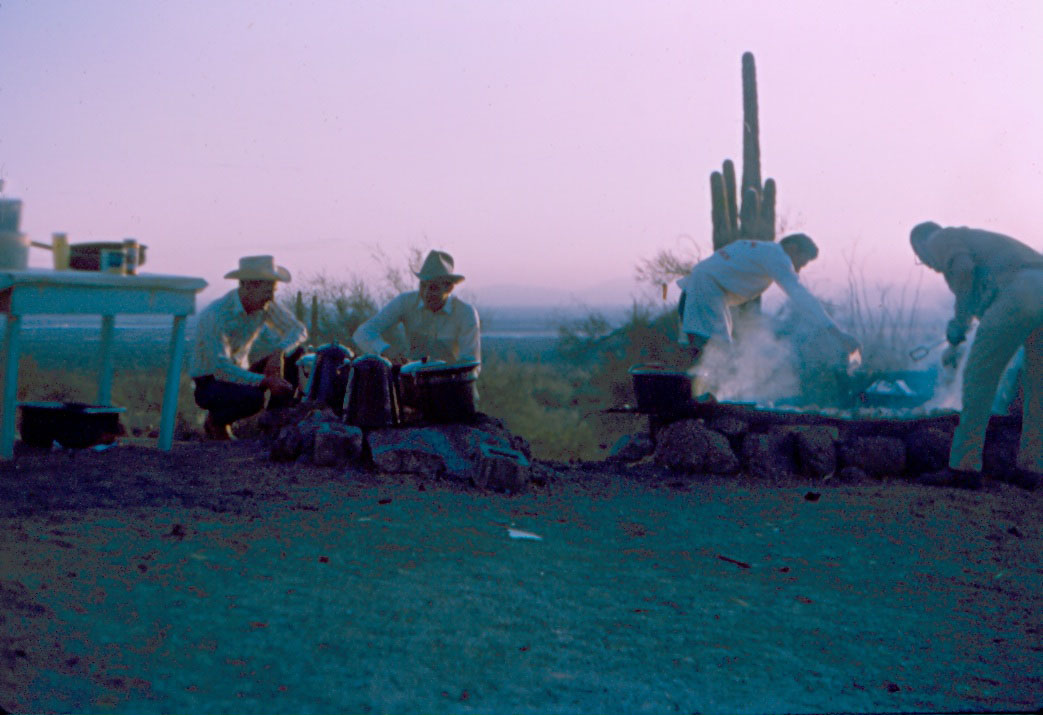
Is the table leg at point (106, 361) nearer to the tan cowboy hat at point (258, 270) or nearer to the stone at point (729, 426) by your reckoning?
the tan cowboy hat at point (258, 270)

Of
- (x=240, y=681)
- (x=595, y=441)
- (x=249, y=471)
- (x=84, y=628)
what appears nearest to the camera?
(x=240, y=681)

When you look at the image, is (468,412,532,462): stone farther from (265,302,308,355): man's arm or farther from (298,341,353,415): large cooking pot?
(265,302,308,355): man's arm

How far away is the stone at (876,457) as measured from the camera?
784 cm

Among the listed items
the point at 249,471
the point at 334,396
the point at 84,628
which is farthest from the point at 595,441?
the point at 84,628

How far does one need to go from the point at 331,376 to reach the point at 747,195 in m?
7.42

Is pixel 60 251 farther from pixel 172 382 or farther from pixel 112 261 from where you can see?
pixel 172 382

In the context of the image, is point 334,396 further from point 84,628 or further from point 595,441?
point 595,441

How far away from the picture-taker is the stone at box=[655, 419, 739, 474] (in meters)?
7.70

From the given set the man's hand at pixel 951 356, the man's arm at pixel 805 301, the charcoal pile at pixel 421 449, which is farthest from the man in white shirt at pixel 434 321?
the man's hand at pixel 951 356

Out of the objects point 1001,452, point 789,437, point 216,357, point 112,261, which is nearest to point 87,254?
point 112,261

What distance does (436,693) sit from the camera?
3.13 m

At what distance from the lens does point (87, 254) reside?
6781 millimetres

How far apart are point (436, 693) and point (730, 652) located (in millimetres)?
1129

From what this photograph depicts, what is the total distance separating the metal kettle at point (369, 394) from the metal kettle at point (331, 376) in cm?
62
